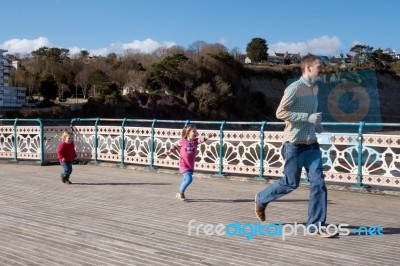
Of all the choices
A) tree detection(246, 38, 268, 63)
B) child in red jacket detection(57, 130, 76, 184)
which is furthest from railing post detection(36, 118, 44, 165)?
tree detection(246, 38, 268, 63)

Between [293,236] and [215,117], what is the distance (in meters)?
74.5

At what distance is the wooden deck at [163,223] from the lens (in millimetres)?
4598

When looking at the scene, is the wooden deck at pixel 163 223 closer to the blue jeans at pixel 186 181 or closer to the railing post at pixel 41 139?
the blue jeans at pixel 186 181

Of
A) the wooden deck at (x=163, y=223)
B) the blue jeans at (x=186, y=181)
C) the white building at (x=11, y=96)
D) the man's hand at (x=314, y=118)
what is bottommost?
the wooden deck at (x=163, y=223)

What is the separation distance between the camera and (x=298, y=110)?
5355 mm

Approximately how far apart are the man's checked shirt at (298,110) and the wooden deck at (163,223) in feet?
3.48

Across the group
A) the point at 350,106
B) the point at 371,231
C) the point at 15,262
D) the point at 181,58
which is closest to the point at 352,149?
the point at 371,231

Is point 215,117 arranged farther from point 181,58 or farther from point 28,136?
point 28,136

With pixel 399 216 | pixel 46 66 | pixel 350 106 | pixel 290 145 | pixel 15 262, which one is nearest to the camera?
pixel 15 262

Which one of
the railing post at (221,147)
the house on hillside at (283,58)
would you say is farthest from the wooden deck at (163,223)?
the house on hillside at (283,58)

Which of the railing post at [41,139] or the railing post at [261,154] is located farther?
the railing post at [41,139]

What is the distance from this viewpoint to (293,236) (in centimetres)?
536

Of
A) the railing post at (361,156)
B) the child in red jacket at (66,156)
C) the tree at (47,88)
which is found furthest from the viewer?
the tree at (47,88)

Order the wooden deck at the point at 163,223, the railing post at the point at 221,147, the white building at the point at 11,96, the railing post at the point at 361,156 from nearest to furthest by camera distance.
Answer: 1. the wooden deck at the point at 163,223
2. the railing post at the point at 361,156
3. the railing post at the point at 221,147
4. the white building at the point at 11,96
